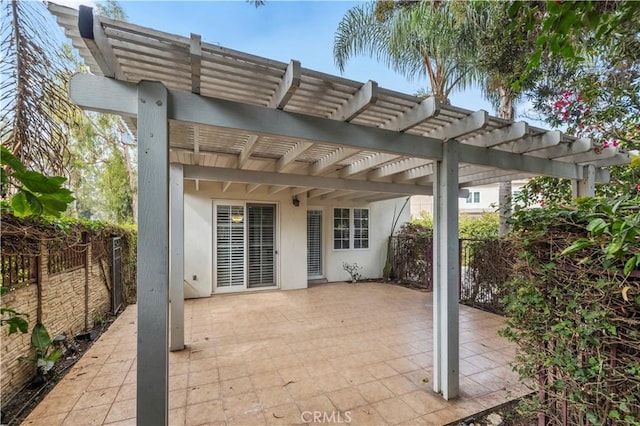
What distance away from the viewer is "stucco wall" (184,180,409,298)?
6.58 metres

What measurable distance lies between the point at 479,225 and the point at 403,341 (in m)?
8.65

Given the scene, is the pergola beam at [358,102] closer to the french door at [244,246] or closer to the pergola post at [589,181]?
the pergola post at [589,181]

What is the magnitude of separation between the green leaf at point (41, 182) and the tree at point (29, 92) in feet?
Answer: 8.00

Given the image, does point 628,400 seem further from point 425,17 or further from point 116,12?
point 116,12

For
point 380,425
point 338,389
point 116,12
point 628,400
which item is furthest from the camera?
point 116,12

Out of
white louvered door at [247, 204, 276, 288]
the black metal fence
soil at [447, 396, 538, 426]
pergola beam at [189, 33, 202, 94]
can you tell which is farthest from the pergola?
white louvered door at [247, 204, 276, 288]

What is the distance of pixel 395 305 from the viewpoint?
596 centimetres

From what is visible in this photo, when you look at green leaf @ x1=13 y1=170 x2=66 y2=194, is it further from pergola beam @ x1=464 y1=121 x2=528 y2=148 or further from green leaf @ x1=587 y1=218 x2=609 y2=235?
pergola beam @ x1=464 y1=121 x2=528 y2=148

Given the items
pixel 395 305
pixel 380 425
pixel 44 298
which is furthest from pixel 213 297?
pixel 380 425

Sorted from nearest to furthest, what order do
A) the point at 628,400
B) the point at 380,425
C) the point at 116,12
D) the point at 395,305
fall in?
1. the point at 628,400
2. the point at 380,425
3. the point at 395,305
4. the point at 116,12

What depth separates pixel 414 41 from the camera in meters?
7.00

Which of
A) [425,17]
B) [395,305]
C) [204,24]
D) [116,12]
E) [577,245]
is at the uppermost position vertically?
[116,12]

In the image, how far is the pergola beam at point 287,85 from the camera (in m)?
1.86

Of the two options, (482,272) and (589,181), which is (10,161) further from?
(482,272)
